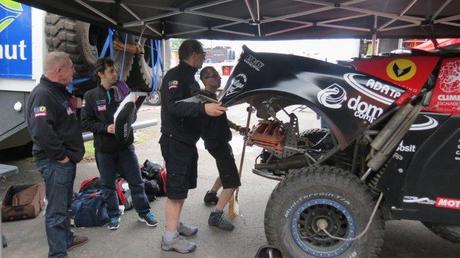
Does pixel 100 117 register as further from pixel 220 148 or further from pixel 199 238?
pixel 199 238

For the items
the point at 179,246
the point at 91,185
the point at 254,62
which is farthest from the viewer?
the point at 91,185

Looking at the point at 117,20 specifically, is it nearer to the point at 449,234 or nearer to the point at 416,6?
the point at 416,6

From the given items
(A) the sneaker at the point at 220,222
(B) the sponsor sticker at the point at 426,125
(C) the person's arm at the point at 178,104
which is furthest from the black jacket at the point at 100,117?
(B) the sponsor sticker at the point at 426,125

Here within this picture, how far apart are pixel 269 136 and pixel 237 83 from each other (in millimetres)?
604

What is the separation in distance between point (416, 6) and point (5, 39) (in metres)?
4.65

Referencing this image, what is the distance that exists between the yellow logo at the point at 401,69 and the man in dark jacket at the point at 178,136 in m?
1.57

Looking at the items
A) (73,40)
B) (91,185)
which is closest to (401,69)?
(91,185)

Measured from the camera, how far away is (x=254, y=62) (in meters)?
3.61

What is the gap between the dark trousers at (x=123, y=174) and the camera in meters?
4.54

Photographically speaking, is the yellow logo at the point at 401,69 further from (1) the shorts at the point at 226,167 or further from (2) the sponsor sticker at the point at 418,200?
(1) the shorts at the point at 226,167

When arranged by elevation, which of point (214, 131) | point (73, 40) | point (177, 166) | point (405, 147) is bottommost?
point (177, 166)

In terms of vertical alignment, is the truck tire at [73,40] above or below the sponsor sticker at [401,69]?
above

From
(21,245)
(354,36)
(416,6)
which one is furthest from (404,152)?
(21,245)

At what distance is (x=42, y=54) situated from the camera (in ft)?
18.1
